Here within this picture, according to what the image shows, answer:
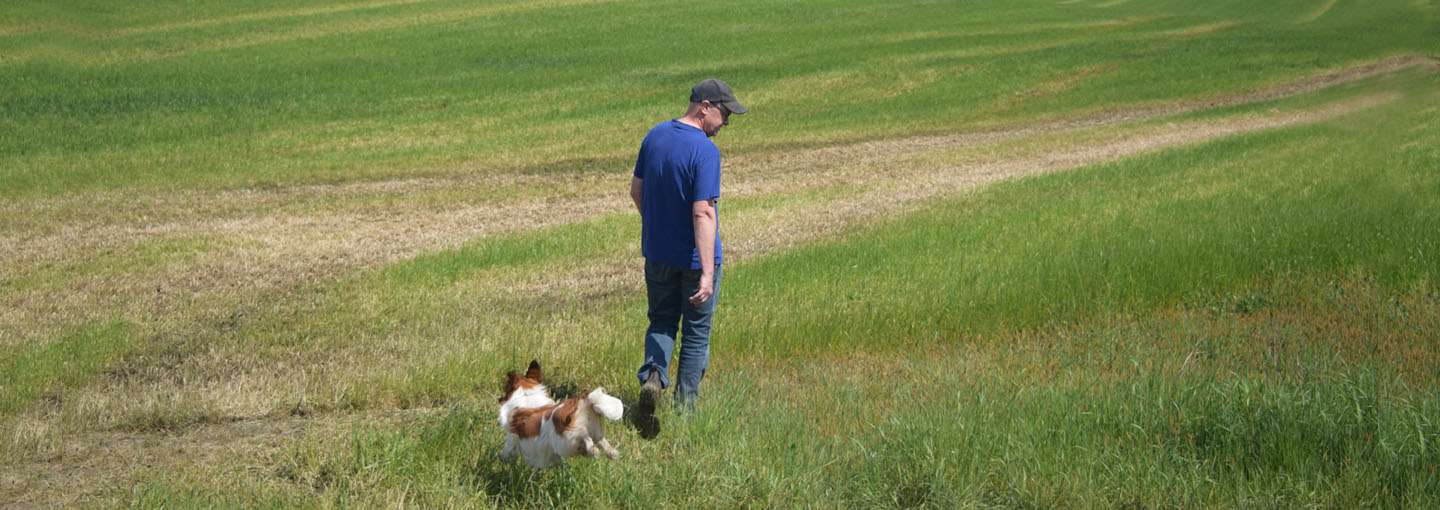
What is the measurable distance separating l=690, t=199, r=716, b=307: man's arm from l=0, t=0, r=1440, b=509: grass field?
59cm

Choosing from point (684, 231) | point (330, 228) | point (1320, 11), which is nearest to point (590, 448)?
point (684, 231)

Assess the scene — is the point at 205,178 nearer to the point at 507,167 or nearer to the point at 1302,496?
the point at 507,167

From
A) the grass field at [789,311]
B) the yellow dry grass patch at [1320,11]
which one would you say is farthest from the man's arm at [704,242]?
the yellow dry grass patch at [1320,11]

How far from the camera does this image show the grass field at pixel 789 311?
188 inches

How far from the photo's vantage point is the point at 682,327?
572cm

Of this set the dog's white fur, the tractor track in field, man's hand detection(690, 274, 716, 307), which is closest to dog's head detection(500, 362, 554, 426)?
the dog's white fur

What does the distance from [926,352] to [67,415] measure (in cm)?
528

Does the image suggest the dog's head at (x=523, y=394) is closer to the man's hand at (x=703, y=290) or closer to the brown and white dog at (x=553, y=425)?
the brown and white dog at (x=553, y=425)

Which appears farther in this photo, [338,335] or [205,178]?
[205,178]

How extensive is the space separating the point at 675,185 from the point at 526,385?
129cm

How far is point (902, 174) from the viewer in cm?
1900

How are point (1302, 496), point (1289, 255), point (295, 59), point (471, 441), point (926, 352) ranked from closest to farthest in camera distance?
point (1302, 496)
point (471, 441)
point (926, 352)
point (1289, 255)
point (295, 59)

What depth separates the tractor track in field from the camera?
6008 millimetres

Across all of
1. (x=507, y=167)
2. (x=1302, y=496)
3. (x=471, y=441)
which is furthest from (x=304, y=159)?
(x=1302, y=496)
